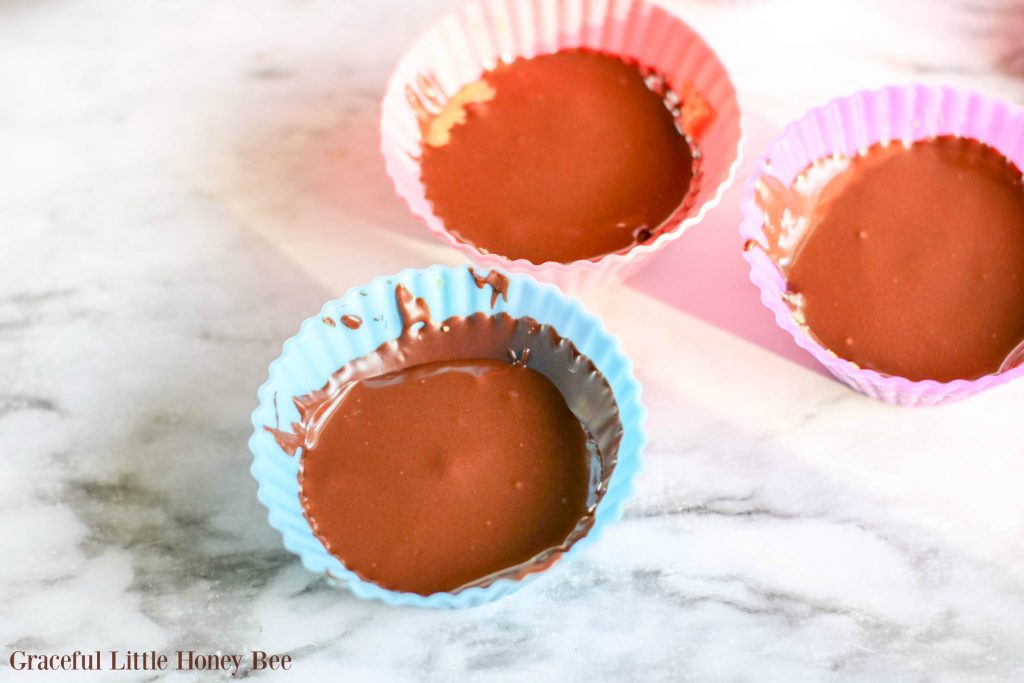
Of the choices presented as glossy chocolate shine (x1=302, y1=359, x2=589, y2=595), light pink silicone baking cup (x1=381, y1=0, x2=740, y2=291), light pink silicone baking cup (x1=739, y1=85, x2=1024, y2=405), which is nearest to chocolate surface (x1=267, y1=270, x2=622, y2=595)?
glossy chocolate shine (x1=302, y1=359, x2=589, y2=595)

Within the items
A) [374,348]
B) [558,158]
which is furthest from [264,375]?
[558,158]

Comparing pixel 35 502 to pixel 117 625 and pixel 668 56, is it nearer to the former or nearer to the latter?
pixel 117 625

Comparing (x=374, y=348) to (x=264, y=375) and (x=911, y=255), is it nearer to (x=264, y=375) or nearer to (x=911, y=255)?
(x=264, y=375)

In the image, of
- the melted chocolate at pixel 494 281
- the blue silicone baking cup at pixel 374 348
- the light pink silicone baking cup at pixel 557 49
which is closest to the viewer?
the blue silicone baking cup at pixel 374 348

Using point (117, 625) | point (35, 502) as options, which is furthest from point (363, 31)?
point (117, 625)

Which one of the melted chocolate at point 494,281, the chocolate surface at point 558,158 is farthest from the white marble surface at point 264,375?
the melted chocolate at point 494,281

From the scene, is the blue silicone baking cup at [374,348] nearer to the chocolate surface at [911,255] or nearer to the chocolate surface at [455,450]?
the chocolate surface at [455,450]
